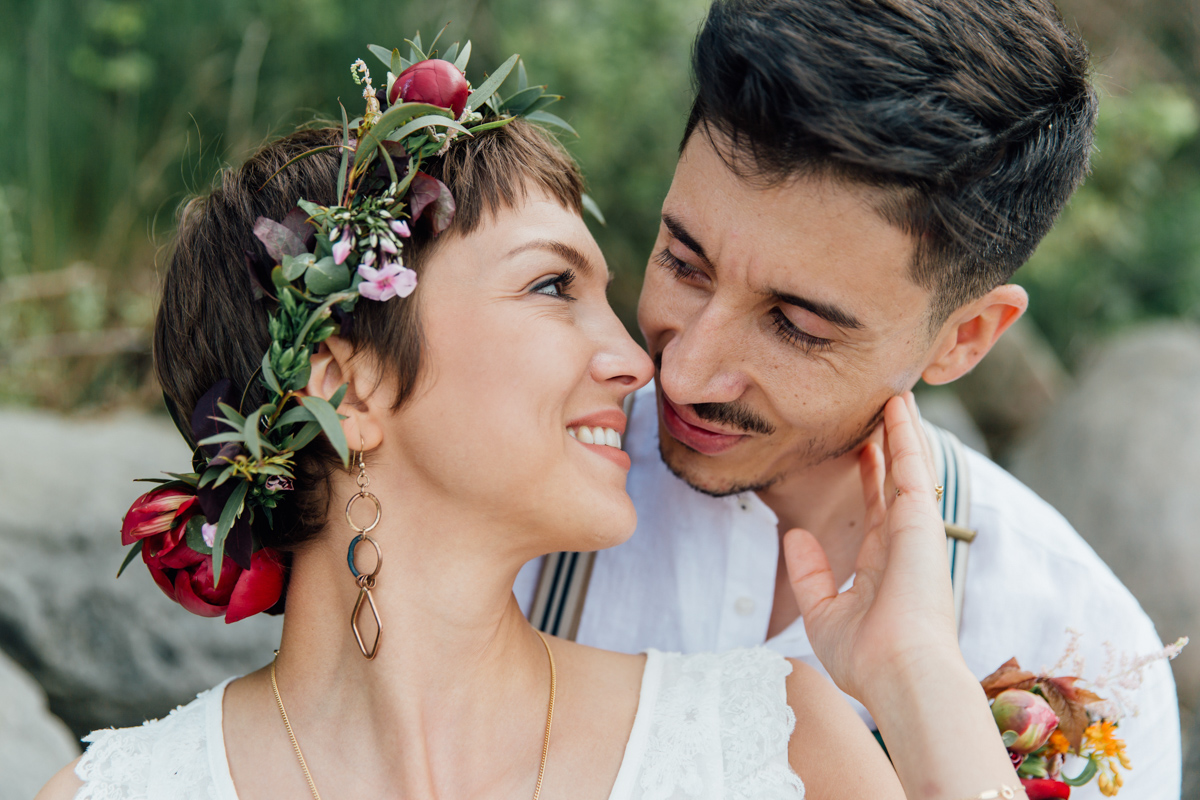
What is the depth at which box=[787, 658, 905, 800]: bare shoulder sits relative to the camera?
6.86 feet

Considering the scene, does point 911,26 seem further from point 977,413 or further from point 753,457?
point 977,413

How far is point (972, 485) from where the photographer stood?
295 cm

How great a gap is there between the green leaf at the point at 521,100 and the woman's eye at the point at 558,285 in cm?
55

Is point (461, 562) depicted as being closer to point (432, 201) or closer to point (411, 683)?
point (411, 683)

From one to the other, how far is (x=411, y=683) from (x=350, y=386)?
733 mm

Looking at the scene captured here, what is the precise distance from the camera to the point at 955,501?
9.34 ft

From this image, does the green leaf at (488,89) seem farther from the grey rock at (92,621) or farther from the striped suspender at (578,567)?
the grey rock at (92,621)

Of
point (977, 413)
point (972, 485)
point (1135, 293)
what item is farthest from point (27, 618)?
point (1135, 293)

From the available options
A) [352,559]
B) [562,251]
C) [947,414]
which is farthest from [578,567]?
[947,414]

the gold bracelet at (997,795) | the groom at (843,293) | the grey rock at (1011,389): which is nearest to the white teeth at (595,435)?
the groom at (843,293)

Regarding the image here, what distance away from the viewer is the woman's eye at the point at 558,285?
86.6 inches

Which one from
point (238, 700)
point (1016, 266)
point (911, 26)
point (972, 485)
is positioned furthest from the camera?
point (972, 485)

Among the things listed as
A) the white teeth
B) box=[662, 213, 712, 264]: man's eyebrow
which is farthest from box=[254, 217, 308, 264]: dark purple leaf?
box=[662, 213, 712, 264]: man's eyebrow

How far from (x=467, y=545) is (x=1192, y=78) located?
9847mm
